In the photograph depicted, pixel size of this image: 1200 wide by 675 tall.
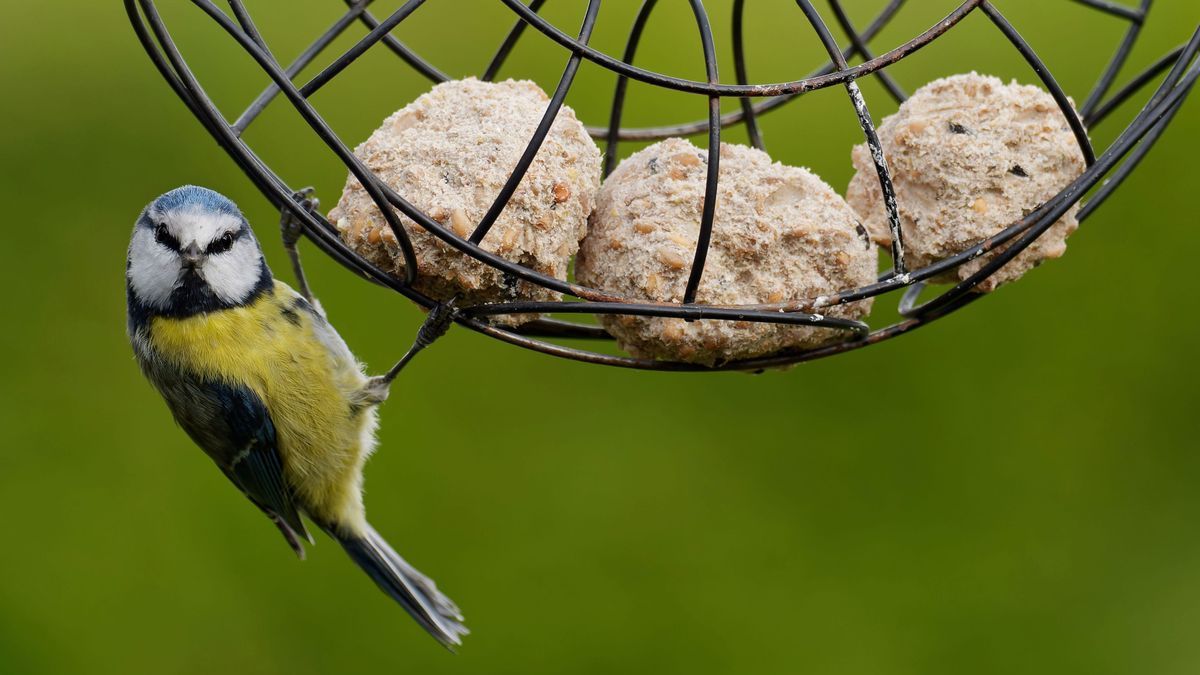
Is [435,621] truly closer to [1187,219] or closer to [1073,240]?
[1073,240]

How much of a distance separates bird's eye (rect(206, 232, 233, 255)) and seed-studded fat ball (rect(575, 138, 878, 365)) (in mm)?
517

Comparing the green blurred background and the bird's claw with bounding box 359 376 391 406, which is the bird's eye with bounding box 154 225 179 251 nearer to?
the bird's claw with bounding box 359 376 391 406

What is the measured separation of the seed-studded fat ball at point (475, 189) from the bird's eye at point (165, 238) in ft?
1.00

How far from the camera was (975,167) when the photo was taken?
1.37 metres

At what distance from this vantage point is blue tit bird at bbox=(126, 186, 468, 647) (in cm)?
159

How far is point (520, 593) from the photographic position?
2371mm

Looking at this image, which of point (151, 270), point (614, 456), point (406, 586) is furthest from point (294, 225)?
point (614, 456)

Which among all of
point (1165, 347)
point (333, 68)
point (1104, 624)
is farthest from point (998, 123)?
point (1104, 624)

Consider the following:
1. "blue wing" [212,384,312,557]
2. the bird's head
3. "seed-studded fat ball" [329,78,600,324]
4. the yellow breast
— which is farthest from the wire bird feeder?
"blue wing" [212,384,312,557]

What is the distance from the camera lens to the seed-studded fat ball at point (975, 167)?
4.49ft

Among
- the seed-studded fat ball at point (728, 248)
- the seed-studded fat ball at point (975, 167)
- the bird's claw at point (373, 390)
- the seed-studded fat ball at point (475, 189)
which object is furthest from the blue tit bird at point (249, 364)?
the seed-studded fat ball at point (975, 167)

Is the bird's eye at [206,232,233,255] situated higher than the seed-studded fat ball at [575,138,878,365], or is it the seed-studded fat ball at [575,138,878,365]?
the seed-studded fat ball at [575,138,878,365]

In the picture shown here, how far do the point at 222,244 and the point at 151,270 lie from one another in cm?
13

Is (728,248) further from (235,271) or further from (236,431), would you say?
(236,431)
